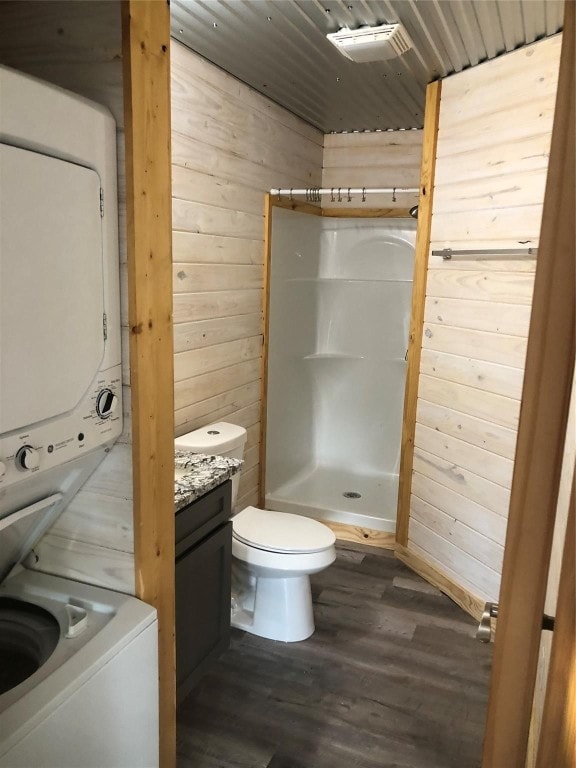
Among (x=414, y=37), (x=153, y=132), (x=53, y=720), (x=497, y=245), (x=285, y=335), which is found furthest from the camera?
(x=285, y=335)

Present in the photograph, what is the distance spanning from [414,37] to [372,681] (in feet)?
7.93

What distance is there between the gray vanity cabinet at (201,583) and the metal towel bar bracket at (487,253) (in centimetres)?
144

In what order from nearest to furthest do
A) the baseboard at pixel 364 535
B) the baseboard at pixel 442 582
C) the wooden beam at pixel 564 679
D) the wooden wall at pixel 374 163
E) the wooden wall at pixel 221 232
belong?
the wooden beam at pixel 564 679
the wooden wall at pixel 221 232
the baseboard at pixel 442 582
the baseboard at pixel 364 535
the wooden wall at pixel 374 163

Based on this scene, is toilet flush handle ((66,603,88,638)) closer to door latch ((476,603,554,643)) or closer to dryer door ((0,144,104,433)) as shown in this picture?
dryer door ((0,144,104,433))

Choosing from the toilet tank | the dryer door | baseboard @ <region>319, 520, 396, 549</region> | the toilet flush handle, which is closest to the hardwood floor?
baseboard @ <region>319, 520, 396, 549</region>

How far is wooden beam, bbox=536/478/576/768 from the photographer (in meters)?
0.68

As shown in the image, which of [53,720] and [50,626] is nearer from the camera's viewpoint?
[53,720]

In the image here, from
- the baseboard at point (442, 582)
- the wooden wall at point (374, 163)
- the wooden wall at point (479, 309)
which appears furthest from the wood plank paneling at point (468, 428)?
the wooden wall at point (374, 163)

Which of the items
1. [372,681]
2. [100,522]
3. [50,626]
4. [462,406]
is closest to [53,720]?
[50,626]

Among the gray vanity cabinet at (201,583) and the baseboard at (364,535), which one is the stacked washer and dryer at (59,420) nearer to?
the gray vanity cabinet at (201,583)

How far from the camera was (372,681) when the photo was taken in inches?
89.5

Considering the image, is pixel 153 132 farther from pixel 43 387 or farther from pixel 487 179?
pixel 487 179

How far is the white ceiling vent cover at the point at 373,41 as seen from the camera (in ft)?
6.97

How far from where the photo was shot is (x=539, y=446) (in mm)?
779
